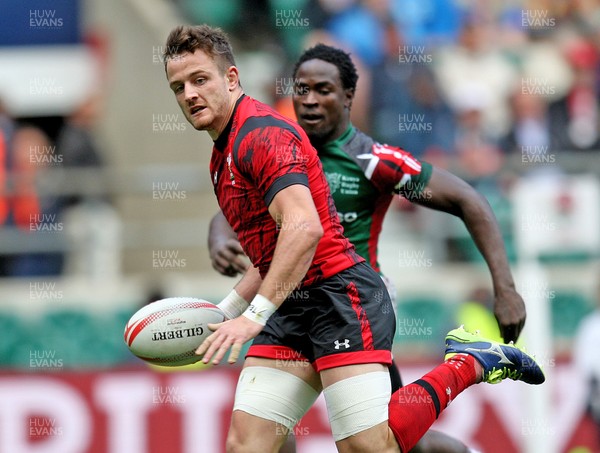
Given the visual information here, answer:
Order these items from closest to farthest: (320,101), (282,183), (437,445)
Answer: (282,183), (320,101), (437,445)

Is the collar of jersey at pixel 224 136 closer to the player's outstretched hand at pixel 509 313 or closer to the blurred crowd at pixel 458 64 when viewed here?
the player's outstretched hand at pixel 509 313

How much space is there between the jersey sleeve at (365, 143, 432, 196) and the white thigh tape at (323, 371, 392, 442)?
43.3 inches

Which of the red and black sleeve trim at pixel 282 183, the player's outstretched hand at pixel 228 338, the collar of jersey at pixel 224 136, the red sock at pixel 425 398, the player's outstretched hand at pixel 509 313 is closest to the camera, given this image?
the player's outstretched hand at pixel 228 338

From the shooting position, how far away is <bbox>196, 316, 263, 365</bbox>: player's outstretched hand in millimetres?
4938

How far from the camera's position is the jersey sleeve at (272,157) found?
203 inches

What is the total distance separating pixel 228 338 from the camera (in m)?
5.00

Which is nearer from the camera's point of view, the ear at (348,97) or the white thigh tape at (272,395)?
the white thigh tape at (272,395)

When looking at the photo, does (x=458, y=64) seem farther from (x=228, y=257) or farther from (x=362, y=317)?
(x=362, y=317)

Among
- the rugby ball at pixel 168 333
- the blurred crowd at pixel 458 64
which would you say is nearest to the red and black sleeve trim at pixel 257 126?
the rugby ball at pixel 168 333

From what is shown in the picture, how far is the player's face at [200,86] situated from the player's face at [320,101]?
906 millimetres

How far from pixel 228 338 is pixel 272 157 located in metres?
0.81

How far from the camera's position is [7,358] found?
11.2 m

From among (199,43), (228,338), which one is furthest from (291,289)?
(199,43)

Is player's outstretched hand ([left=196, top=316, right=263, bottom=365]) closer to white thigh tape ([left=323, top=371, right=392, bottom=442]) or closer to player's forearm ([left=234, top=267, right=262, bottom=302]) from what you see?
white thigh tape ([left=323, top=371, right=392, bottom=442])
